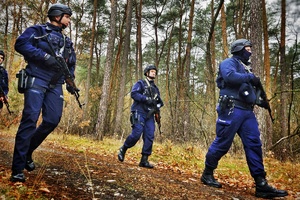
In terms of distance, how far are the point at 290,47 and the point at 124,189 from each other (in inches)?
576

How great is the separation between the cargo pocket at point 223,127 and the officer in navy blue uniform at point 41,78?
242 cm

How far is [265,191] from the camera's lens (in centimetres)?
355

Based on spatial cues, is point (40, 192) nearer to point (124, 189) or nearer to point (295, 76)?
point (124, 189)

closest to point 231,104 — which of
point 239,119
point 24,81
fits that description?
point 239,119

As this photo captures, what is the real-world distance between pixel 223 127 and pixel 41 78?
8.98ft

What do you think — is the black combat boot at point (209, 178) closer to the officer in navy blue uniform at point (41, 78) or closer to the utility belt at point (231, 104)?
the utility belt at point (231, 104)

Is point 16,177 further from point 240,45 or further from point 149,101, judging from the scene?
point 240,45

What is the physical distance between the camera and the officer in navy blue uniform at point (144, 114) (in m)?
5.62

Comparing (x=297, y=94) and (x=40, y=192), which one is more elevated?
(x=297, y=94)

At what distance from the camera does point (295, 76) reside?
14805 mm

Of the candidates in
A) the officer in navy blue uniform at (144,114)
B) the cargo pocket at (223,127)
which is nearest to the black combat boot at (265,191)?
the cargo pocket at (223,127)

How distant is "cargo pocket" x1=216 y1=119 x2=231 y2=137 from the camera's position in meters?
3.79

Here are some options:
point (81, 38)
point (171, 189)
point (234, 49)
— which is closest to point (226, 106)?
point (234, 49)

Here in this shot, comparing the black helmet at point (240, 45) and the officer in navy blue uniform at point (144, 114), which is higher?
the black helmet at point (240, 45)
